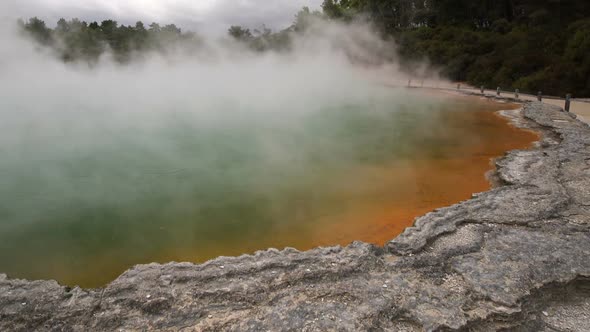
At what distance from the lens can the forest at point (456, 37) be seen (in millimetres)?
11461

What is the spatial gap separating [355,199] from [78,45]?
66.2 feet

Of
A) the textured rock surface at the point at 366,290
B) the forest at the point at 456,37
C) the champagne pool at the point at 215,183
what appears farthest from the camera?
the forest at the point at 456,37

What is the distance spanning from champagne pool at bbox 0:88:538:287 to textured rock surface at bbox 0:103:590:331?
0.54 meters

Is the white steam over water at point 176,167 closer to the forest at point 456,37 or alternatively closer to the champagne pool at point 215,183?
the champagne pool at point 215,183

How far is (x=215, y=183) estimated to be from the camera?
4500mm

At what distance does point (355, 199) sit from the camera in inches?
150

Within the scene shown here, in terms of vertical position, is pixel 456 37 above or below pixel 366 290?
above

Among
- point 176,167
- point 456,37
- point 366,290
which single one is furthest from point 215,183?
point 456,37

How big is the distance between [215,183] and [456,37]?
1567 centimetres

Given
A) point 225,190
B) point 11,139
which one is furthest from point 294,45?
point 225,190

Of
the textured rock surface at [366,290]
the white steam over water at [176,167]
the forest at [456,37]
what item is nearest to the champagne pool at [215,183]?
the white steam over water at [176,167]

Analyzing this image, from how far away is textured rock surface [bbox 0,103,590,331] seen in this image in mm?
1837

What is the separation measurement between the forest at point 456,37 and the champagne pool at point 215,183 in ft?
17.0

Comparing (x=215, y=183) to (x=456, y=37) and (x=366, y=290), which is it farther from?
(x=456, y=37)
